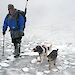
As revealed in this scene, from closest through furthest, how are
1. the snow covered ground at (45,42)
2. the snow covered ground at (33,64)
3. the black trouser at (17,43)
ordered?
1. the snow covered ground at (33,64)
2. the snow covered ground at (45,42)
3. the black trouser at (17,43)

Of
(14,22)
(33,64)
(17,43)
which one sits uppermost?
(14,22)

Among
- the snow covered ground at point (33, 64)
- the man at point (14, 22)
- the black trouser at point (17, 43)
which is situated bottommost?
the snow covered ground at point (33, 64)

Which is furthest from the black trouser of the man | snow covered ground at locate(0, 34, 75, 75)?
snow covered ground at locate(0, 34, 75, 75)

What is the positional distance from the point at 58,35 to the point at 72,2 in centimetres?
1458

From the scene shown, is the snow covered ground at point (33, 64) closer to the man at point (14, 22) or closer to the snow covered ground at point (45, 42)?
the snow covered ground at point (45, 42)

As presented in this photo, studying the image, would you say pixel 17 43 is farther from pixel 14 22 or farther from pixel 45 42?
pixel 45 42

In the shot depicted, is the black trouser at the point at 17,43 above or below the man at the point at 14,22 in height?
below

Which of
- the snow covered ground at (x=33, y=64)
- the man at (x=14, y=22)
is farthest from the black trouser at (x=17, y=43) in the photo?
the snow covered ground at (x=33, y=64)

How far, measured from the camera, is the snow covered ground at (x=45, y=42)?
32.8ft

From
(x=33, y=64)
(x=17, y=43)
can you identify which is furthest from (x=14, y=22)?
(x=33, y=64)

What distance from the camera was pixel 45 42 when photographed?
1148cm

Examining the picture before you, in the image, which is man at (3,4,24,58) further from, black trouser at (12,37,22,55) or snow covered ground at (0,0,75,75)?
snow covered ground at (0,0,75,75)

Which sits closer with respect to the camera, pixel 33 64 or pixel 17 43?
pixel 33 64

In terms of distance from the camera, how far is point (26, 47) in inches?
528
